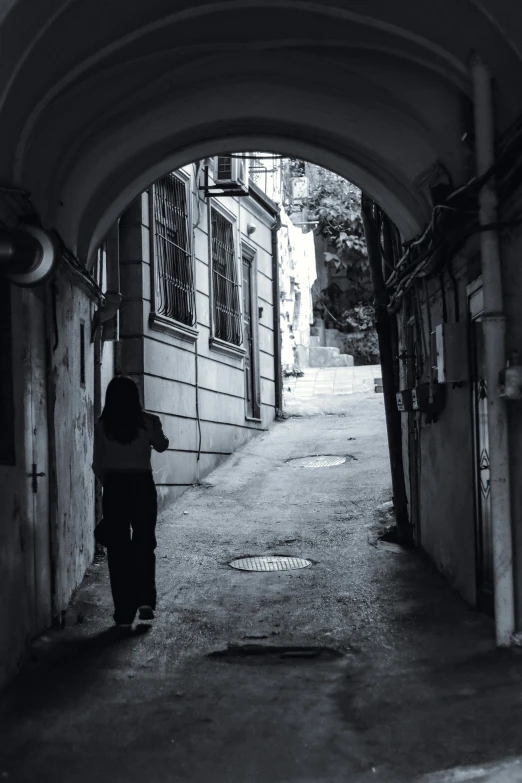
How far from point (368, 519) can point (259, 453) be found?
4.21m

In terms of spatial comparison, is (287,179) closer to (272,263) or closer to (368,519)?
(272,263)

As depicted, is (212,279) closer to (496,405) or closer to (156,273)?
(156,273)

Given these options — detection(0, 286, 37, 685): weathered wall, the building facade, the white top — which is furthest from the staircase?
detection(0, 286, 37, 685): weathered wall

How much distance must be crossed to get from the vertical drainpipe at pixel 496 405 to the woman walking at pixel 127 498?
7.49ft

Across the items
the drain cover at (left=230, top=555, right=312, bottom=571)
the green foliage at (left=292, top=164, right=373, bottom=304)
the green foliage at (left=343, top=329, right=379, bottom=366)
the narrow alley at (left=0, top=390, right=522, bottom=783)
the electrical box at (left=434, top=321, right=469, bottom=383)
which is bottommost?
the narrow alley at (left=0, top=390, right=522, bottom=783)

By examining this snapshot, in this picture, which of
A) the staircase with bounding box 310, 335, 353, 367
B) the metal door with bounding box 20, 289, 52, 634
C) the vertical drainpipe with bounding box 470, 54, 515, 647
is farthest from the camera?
the staircase with bounding box 310, 335, 353, 367

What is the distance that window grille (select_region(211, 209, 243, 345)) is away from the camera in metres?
14.1

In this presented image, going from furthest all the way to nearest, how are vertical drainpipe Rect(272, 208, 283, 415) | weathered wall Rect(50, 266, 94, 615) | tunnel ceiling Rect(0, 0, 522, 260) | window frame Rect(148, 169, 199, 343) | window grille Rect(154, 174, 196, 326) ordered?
vertical drainpipe Rect(272, 208, 283, 415)
window grille Rect(154, 174, 196, 326)
window frame Rect(148, 169, 199, 343)
weathered wall Rect(50, 266, 94, 615)
tunnel ceiling Rect(0, 0, 522, 260)

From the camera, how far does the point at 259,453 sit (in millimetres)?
14180

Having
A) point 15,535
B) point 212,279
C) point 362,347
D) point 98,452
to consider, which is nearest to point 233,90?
point 98,452

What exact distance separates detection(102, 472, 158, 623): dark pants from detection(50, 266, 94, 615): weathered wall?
0.45 m

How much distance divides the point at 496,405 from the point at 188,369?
7602 mm

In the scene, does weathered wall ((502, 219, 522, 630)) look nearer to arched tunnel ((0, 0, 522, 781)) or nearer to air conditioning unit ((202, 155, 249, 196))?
arched tunnel ((0, 0, 522, 781))

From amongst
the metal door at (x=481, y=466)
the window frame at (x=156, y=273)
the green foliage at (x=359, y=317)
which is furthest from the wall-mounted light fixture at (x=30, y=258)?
the green foliage at (x=359, y=317)
